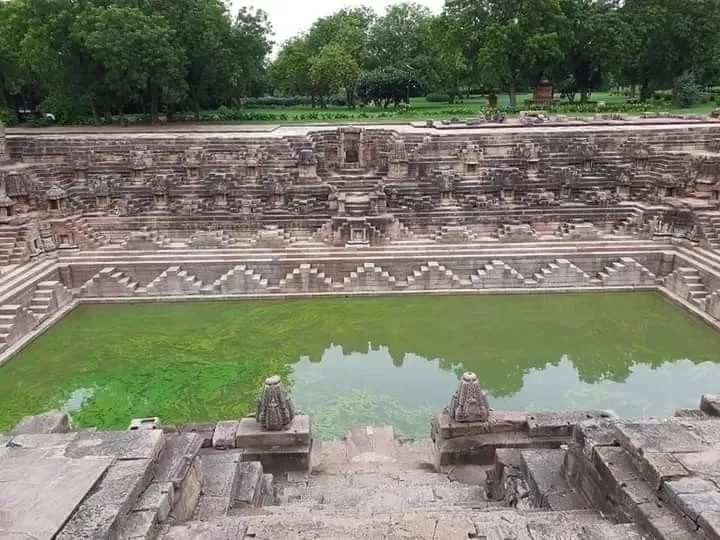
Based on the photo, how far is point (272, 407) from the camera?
701 cm

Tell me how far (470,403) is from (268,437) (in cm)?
251

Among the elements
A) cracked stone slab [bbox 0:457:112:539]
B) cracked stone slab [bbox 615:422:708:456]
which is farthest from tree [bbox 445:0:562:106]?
cracked stone slab [bbox 0:457:112:539]

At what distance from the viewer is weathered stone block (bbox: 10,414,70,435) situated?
22.0 feet

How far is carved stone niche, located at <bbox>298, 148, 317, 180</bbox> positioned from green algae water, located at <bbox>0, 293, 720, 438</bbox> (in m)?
5.75

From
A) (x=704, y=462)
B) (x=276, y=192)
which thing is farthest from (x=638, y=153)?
(x=704, y=462)

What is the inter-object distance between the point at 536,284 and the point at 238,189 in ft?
31.7

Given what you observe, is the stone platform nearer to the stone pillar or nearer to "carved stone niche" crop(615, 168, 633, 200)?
the stone pillar

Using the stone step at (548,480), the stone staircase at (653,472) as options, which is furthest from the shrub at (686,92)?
the stone step at (548,480)

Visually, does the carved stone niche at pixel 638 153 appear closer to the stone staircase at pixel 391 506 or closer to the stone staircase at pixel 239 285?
the stone staircase at pixel 239 285

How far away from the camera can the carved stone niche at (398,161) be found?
62.8 ft

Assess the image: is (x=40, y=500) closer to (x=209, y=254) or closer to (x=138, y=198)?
(x=209, y=254)

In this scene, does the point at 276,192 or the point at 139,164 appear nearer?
the point at 276,192

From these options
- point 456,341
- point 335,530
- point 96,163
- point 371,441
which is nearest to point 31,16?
point 96,163

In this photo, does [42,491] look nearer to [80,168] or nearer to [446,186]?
[446,186]
